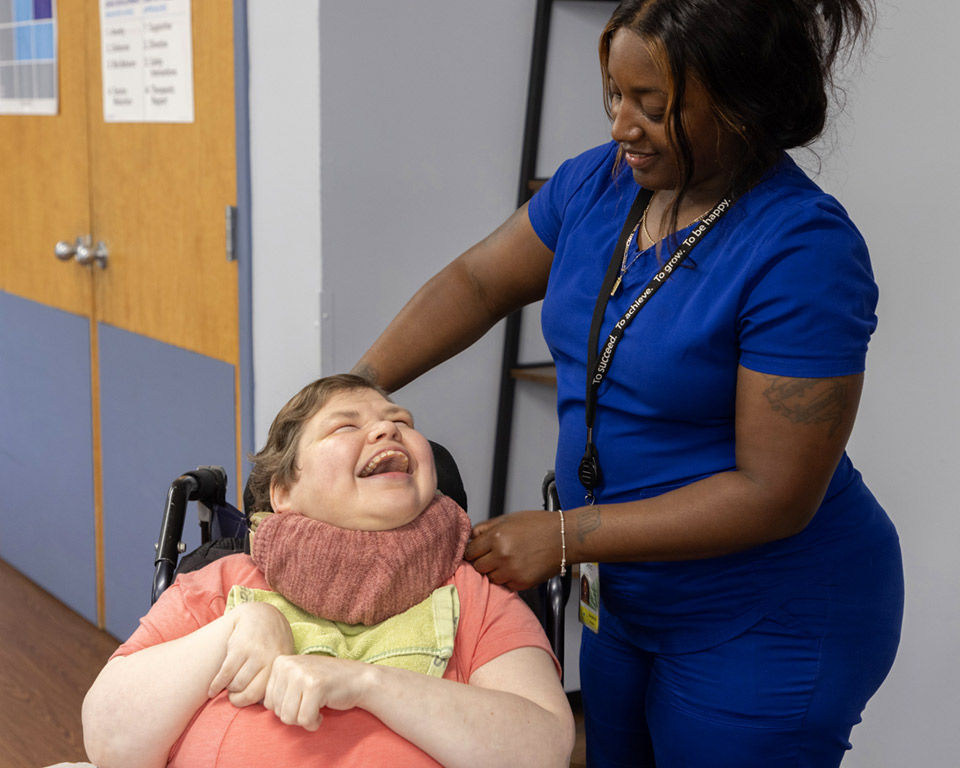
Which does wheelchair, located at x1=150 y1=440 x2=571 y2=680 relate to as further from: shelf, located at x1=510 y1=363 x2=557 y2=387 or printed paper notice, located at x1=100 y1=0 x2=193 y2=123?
printed paper notice, located at x1=100 y1=0 x2=193 y2=123

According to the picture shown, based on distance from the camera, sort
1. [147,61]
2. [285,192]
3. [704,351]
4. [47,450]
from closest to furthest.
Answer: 1. [704,351]
2. [285,192]
3. [147,61]
4. [47,450]

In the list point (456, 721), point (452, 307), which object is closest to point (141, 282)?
point (452, 307)

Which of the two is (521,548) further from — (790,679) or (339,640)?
(790,679)

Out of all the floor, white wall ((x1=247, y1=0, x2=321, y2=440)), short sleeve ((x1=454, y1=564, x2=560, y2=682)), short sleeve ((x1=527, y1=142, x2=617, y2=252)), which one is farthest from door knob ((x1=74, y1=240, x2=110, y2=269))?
short sleeve ((x1=454, y1=564, x2=560, y2=682))

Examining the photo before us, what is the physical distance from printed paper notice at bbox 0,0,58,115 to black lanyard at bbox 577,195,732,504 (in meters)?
2.38

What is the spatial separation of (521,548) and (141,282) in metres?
1.93

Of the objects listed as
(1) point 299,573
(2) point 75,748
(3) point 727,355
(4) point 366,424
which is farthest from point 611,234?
(2) point 75,748

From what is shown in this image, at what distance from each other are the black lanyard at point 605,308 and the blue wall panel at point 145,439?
1.43m

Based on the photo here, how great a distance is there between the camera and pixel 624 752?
1.61m

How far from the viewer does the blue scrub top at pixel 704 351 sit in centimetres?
123

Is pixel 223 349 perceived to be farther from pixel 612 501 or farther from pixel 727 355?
pixel 727 355

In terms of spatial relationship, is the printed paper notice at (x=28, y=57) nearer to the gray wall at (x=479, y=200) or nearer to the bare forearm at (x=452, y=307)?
the gray wall at (x=479, y=200)

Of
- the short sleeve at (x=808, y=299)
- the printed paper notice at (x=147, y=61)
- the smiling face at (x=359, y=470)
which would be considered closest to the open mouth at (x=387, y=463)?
the smiling face at (x=359, y=470)

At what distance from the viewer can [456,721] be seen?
1.20 m
